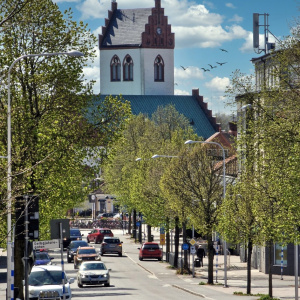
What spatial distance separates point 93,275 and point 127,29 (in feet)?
345

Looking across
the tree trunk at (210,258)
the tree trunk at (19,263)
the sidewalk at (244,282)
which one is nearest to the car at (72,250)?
the sidewalk at (244,282)

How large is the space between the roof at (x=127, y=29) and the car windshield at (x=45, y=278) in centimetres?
11148

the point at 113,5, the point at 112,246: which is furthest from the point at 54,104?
the point at 113,5


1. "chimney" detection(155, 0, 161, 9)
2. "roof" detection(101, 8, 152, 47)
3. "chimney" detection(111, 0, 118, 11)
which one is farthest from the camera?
"chimney" detection(111, 0, 118, 11)

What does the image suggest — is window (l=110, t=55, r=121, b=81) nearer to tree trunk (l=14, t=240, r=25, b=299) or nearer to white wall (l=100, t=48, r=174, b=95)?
white wall (l=100, t=48, r=174, b=95)

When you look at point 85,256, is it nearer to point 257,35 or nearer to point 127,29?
point 257,35

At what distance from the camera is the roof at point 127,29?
144m

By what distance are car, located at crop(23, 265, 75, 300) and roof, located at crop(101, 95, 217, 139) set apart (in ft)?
331

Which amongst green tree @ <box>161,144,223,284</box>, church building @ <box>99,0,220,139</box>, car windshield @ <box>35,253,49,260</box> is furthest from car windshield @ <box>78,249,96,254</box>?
church building @ <box>99,0,220,139</box>

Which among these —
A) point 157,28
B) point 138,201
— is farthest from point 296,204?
point 157,28

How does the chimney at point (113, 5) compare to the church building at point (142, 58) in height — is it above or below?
above

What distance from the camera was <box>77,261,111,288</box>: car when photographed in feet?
143

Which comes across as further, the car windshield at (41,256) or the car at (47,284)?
the car windshield at (41,256)

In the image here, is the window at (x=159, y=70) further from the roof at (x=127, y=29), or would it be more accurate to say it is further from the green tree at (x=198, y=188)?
the green tree at (x=198, y=188)
